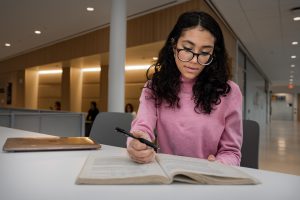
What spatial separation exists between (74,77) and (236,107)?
9776mm

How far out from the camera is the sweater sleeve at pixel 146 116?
1.44m

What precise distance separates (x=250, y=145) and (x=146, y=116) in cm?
65

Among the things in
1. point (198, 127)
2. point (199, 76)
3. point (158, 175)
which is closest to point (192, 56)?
point (199, 76)

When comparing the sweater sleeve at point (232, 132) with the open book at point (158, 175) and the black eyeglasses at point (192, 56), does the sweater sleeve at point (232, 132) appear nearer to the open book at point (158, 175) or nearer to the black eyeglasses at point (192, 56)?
the black eyeglasses at point (192, 56)

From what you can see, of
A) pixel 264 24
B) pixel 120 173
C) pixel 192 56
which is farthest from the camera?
pixel 264 24

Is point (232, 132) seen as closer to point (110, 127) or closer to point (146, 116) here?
point (146, 116)

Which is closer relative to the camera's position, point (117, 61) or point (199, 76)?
point (199, 76)

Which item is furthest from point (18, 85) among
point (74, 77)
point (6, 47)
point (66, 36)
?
point (66, 36)

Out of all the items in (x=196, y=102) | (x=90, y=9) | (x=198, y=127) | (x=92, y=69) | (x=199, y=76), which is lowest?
(x=198, y=127)

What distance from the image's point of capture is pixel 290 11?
575cm

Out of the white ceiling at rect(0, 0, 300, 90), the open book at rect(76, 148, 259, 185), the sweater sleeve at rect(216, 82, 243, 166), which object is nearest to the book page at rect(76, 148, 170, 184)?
the open book at rect(76, 148, 259, 185)

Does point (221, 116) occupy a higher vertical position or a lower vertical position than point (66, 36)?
lower

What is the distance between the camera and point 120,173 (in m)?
0.86

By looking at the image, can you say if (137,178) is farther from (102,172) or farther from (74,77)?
(74,77)
